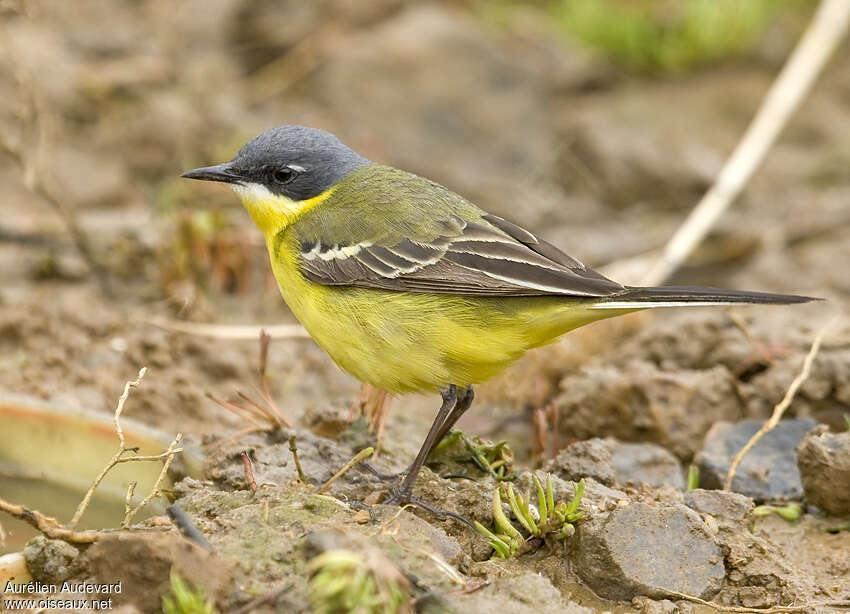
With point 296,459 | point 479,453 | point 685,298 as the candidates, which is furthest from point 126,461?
point 685,298

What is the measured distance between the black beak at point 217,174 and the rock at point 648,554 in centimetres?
275

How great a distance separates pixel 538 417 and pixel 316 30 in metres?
7.79

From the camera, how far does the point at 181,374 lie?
7.06 metres

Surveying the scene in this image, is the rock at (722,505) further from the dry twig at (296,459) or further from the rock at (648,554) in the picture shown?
the dry twig at (296,459)

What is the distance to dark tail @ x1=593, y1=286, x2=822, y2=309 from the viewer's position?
14.7 ft

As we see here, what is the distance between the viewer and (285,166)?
5895mm

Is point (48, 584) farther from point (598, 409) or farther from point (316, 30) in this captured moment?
point (316, 30)

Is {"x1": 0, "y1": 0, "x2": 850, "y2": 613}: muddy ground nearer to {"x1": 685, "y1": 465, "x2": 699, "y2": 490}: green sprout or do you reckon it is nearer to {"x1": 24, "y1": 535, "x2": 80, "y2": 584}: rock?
{"x1": 24, "y1": 535, "x2": 80, "y2": 584}: rock

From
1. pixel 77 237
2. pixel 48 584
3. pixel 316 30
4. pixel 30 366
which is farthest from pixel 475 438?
pixel 316 30

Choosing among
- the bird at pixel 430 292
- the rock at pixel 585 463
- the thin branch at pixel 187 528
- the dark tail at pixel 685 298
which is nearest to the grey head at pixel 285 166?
the bird at pixel 430 292

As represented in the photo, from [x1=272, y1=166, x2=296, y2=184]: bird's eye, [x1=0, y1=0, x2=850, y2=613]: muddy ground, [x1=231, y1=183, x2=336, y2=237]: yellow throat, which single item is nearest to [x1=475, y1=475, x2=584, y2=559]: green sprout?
[x1=0, y1=0, x2=850, y2=613]: muddy ground

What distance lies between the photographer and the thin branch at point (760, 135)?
29.1 ft

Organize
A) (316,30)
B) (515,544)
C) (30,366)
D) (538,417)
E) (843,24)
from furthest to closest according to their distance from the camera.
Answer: (316,30) → (843,24) → (30,366) → (538,417) → (515,544)

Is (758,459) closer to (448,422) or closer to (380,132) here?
(448,422)
